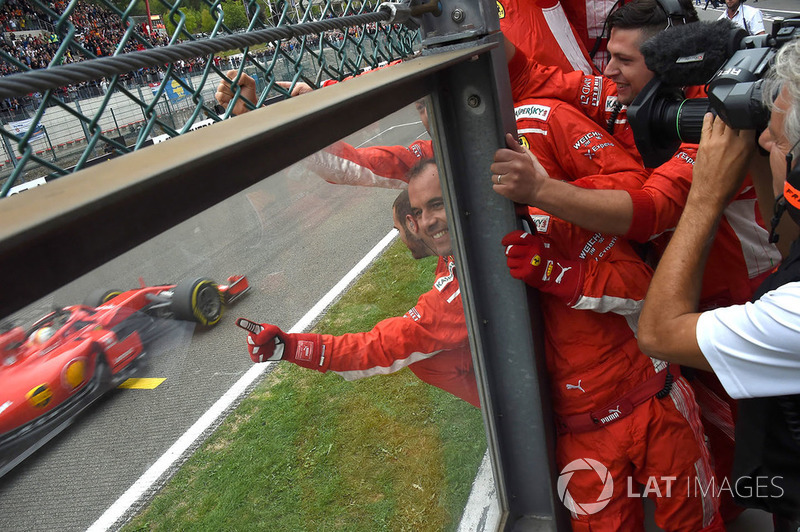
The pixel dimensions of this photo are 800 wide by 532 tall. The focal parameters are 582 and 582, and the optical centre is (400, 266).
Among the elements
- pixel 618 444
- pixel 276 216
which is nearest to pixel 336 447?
pixel 276 216

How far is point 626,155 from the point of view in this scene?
5.43 feet

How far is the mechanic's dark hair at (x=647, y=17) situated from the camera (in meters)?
1.80

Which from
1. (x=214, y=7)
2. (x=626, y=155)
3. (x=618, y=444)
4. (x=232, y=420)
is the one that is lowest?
(x=618, y=444)

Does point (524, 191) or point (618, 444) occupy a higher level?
point (524, 191)

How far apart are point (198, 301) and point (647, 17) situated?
165cm

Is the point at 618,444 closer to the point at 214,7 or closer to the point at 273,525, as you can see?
the point at 273,525

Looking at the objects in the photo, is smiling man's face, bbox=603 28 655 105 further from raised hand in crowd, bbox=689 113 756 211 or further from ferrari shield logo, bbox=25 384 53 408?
ferrari shield logo, bbox=25 384 53 408

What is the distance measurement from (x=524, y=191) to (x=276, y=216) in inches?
26.2

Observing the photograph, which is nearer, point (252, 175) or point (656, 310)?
point (252, 175)

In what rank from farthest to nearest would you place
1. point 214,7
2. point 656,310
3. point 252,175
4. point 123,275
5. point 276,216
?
point 656,310 → point 214,7 → point 276,216 → point 252,175 → point 123,275

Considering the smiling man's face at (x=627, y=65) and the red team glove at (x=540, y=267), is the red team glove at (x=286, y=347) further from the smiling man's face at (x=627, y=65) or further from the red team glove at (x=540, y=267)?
the smiling man's face at (x=627, y=65)

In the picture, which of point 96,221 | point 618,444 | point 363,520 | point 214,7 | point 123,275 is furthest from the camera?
point 618,444

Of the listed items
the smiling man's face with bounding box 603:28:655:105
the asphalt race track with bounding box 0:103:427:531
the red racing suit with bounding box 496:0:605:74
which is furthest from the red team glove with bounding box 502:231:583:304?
the red racing suit with bounding box 496:0:605:74

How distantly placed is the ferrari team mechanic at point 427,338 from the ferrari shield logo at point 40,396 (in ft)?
2.07
